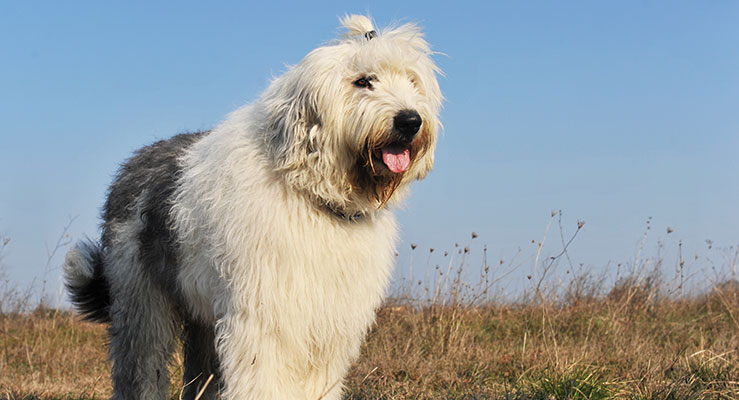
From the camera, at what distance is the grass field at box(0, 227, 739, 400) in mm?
5012

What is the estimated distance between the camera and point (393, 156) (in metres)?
3.97

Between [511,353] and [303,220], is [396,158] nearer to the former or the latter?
[303,220]

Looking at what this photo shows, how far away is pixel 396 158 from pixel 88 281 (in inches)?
121

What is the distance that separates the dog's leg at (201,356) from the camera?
545cm

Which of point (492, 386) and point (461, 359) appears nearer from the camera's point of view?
point (492, 386)

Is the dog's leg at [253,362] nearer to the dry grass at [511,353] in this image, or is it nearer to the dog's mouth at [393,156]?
the dry grass at [511,353]

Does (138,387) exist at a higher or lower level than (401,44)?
lower

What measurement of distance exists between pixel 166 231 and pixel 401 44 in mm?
2000

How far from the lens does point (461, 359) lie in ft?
21.3

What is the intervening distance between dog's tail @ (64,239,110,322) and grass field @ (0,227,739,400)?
0.74 metres

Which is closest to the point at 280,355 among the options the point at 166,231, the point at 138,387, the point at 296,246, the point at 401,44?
the point at 296,246

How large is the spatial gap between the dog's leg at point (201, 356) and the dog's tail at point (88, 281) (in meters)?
0.73

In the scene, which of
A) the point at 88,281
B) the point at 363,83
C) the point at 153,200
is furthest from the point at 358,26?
the point at 88,281

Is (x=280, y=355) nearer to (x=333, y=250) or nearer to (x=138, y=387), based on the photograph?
(x=333, y=250)
